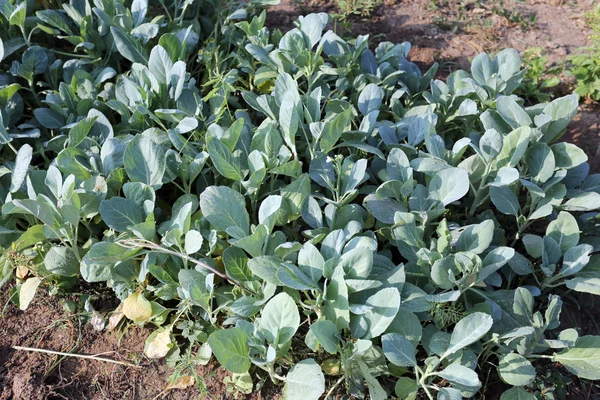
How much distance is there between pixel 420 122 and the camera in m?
2.39

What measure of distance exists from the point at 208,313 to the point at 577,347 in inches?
47.8

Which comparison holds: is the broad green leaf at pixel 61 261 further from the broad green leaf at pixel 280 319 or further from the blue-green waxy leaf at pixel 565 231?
the blue-green waxy leaf at pixel 565 231

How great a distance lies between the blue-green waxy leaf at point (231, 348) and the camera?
170 cm

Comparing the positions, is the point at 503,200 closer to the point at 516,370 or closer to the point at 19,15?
the point at 516,370

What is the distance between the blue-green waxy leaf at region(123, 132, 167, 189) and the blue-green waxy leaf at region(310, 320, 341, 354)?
818 mm

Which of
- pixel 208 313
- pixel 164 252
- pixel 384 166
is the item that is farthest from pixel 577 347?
pixel 164 252

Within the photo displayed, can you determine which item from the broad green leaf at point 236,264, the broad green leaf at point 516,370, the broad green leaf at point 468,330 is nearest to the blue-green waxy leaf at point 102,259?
the broad green leaf at point 236,264

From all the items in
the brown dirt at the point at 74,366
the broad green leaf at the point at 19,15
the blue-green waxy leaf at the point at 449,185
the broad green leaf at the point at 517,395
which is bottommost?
the brown dirt at the point at 74,366

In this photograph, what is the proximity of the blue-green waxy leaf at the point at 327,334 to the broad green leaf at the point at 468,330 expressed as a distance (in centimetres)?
33

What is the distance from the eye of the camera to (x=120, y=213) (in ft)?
6.55

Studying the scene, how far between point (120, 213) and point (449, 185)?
1182 millimetres

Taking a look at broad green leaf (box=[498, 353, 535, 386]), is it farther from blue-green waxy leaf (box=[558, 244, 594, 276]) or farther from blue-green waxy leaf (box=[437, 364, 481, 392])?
blue-green waxy leaf (box=[558, 244, 594, 276])

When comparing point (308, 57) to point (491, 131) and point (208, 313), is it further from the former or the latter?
point (208, 313)

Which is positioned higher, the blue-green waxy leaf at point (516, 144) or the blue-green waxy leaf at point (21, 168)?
the blue-green waxy leaf at point (516, 144)
